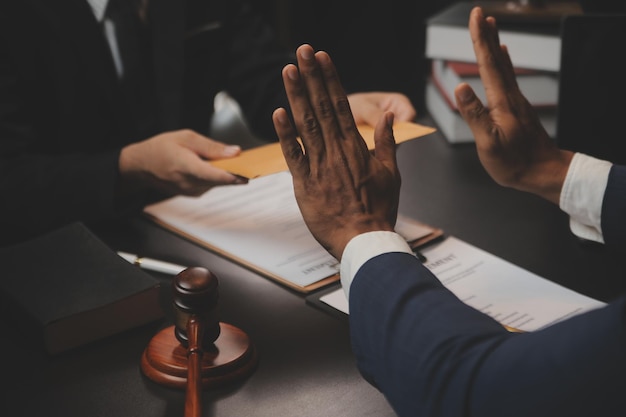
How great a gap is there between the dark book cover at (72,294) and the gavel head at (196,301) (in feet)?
0.34

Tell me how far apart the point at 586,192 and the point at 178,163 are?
2.00ft

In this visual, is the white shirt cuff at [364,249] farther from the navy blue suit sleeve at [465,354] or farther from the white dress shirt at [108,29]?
the white dress shirt at [108,29]

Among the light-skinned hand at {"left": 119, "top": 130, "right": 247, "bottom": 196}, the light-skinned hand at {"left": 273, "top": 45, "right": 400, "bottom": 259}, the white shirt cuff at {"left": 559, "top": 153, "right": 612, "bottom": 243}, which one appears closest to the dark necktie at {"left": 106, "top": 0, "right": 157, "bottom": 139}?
the light-skinned hand at {"left": 119, "top": 130, "right": 247, "bottom": 196}

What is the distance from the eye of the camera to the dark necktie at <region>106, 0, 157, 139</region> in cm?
163

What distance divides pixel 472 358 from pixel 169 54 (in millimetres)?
1119

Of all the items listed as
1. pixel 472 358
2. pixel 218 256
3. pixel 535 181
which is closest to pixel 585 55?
pixel 535 181

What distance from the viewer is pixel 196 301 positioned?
887mm

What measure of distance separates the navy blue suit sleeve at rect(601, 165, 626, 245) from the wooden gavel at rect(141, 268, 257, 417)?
537 millimetres

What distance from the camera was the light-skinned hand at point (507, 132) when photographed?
1.15m

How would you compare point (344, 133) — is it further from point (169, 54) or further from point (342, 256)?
point (169, 54)

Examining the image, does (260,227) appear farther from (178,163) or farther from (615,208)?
(615,208)

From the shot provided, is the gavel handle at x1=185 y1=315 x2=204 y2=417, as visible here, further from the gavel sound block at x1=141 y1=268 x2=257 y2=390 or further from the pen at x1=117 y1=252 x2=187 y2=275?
the pen at x1=117 y1=252 x2=187 y2=275

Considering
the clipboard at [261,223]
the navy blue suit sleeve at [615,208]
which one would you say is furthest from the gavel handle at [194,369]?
the navy blue suit sleeve at [615,208]

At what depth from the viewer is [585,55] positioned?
1.42 metres
